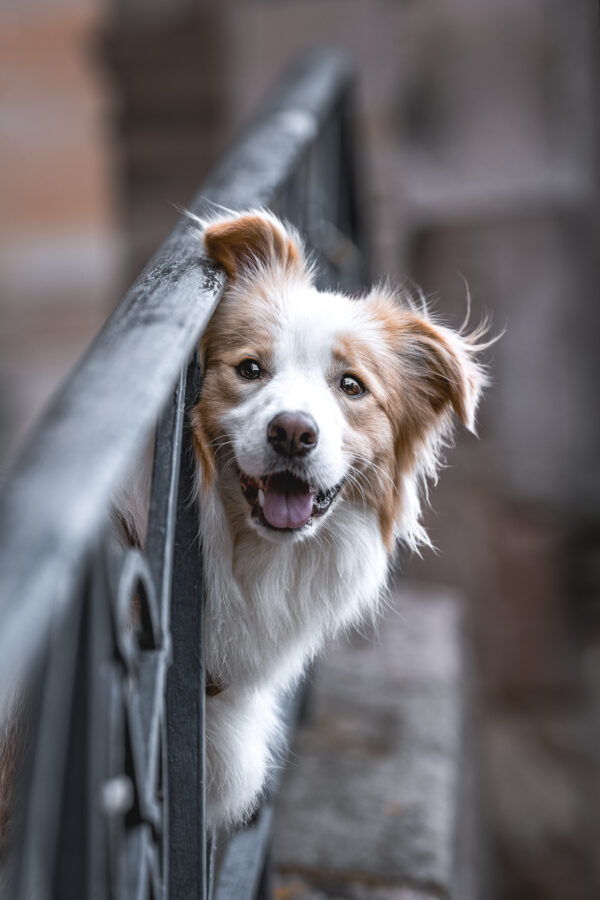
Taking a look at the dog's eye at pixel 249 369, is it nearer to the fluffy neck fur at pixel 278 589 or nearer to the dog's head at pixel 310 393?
the dog's head at pixel 310 393

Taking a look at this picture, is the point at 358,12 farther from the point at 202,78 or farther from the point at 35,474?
the point at 35,474

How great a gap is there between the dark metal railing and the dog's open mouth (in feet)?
0.42

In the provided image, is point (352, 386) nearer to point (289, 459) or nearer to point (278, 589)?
point (289, 459)

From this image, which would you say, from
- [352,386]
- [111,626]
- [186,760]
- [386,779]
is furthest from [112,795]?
[386,779]

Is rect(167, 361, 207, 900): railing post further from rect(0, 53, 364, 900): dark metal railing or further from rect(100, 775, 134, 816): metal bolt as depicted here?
rect(100, 775, 134, 816): metal bolt

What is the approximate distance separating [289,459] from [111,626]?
0.55m

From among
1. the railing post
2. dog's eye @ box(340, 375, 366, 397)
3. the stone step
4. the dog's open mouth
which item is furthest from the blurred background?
the railing post

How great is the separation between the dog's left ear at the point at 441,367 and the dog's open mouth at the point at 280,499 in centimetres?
32

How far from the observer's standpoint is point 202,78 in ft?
16.9

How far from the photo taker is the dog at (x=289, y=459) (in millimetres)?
1400

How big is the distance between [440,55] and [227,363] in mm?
3770

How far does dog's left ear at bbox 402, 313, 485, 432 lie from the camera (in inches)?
63.1

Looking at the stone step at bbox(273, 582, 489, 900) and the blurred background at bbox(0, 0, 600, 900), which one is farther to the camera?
the blurred background at bbox(0, 0, 600, 900)

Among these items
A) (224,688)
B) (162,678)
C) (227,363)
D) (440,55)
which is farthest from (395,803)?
(440,55)
